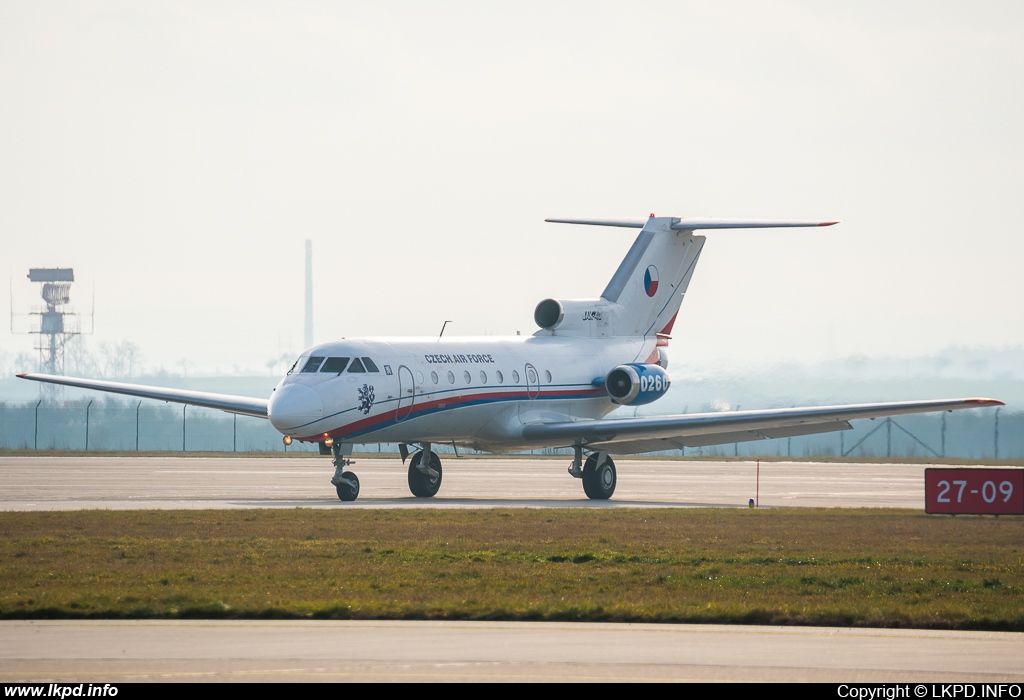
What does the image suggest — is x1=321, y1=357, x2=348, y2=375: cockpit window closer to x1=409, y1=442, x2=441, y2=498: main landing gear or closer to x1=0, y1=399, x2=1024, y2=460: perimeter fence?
x1=409, y1=442, x2=441, y2=498: main landing gear

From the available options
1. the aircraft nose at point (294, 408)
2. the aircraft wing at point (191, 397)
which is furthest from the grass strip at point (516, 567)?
the aircraft wing at point (191, 397)

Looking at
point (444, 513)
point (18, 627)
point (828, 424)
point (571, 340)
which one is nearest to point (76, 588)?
point (18, 627)

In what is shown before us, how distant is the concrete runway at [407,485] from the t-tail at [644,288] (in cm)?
439

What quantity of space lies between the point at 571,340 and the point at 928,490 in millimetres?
13745

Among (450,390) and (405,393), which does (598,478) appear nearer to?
(450,390)

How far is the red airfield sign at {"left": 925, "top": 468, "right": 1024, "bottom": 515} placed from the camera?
25.5m

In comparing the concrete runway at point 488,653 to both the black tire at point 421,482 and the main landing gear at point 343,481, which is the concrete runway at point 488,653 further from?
the black tire at point 421,482

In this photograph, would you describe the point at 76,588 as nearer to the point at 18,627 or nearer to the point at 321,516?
the point at 18,627

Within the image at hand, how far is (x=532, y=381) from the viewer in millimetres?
35000

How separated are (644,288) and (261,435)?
82781 millimetres

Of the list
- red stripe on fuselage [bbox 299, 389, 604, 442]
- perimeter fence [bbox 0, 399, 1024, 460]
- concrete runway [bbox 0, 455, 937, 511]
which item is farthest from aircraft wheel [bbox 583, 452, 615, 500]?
perimeter fence [bbox 0, 399, 1024, 460]

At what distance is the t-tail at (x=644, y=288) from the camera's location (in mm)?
38125

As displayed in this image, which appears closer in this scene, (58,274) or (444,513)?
(444,513)

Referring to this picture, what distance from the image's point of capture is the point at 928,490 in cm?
2561
